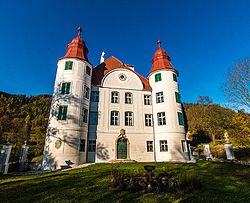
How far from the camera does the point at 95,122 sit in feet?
64.1

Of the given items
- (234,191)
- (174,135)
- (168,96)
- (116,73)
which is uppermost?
(116,73)

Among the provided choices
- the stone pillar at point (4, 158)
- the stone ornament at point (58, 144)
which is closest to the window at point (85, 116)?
the stone ornament at point (58, 144)

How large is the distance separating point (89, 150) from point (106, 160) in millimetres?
2229

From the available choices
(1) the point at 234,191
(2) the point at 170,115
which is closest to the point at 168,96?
(2) the point at 170,115

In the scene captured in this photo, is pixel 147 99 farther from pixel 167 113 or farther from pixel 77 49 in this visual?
pixel 77 49

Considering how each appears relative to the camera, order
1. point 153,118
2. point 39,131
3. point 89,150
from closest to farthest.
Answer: point 89,150 → point 153,118 → point 39,131

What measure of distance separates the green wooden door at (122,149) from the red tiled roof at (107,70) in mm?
7936

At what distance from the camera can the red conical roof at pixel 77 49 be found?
20642 millimetres

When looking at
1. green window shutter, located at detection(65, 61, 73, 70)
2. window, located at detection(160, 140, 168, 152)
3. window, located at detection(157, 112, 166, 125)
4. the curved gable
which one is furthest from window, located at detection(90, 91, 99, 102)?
window, located at detection(160, 140, 168, 152)

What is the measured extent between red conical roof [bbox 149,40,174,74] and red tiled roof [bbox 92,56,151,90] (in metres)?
2.12

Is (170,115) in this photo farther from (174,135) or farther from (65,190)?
(65,190)

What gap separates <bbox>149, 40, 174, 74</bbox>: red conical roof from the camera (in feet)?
75.4

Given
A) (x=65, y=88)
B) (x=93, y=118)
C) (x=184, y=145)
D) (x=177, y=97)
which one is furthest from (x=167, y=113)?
(x=65, y=88)

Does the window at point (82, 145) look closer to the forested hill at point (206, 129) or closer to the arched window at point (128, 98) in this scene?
the arched window at point (128, 98)
